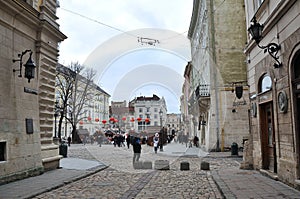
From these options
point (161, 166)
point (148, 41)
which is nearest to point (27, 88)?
point (161, 166)

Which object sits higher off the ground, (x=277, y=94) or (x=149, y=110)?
(x=149, y=110)

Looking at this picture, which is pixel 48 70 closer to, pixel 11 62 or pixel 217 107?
pixel 11 62

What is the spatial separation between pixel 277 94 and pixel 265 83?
155 cm

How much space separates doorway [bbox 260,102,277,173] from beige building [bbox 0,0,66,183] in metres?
8.32

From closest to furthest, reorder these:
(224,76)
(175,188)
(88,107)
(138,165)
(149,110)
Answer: (175,188)
(138,165)
(224,76)
(149,110)
(88,107)

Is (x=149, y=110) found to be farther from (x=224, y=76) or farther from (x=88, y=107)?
(x=88, y=107)

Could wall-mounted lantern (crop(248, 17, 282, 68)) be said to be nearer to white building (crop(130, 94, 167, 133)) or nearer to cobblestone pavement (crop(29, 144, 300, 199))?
cobblestone pavement (crop(29, 144, 300, 199))

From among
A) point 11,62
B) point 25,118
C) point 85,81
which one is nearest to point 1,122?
point 25,118

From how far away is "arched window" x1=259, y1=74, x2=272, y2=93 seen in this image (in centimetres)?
1038

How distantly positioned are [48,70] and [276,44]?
355 inches

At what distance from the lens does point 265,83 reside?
35.9ft

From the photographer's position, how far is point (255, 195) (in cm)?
757

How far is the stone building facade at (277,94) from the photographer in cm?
822

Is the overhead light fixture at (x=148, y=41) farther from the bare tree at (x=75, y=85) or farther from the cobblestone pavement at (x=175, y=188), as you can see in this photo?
the bare tree at (x=75, y=85)
